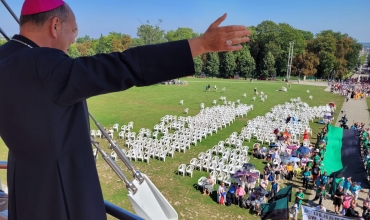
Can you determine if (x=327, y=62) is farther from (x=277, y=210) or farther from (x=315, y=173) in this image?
(x=277, y=210)

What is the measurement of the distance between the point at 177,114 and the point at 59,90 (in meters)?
21.1

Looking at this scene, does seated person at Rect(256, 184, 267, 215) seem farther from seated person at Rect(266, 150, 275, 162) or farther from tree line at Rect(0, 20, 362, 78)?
tree line at Rect(0, 20, 362, 78)

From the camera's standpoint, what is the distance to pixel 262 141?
627 inches

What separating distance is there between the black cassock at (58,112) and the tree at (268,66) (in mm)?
50459

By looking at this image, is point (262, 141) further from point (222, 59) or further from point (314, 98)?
point (222, 59)

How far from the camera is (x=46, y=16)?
1.08 m

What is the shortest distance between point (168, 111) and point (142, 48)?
22.1 meters

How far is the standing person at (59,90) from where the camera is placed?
0.95 m

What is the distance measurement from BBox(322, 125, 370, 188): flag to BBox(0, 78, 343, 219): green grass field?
1.92 metres

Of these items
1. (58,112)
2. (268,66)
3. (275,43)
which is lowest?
(58,112)

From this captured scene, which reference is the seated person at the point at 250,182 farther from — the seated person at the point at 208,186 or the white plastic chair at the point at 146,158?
the white plastic chair at the point at 146,158

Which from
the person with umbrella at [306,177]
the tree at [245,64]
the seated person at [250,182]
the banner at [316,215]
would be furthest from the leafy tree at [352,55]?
the banner at [316,215]

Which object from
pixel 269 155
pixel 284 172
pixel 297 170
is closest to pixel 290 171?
pixel 284 172

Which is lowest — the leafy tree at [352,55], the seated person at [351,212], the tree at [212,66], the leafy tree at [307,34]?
the seated person at [351,212]
